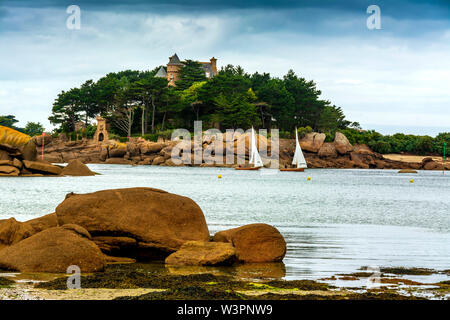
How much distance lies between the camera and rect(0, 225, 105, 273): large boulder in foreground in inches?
466

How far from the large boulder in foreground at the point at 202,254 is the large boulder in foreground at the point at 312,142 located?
3933 inches

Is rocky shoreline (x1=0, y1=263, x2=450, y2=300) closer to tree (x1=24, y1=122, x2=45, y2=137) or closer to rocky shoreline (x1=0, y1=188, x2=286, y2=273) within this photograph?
rocky shoreline (x1=0, y1=188, x2=286, y2=273)

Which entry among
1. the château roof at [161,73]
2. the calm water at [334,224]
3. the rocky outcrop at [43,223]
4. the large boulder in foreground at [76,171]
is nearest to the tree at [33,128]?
the château roof at [161,73]

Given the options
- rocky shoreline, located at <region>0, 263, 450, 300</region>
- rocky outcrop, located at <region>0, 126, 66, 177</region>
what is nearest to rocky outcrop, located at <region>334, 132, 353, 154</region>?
rocky outcrop, located at <region>0, 126, 66, 177</region>

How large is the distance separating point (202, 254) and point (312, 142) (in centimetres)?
10080

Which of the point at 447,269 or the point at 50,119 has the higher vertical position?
the point at 50,119

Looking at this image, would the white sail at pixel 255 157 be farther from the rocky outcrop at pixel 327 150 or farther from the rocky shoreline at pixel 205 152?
the rocky outcrop at pixel 327 150

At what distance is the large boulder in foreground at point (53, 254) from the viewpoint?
38.8 ft

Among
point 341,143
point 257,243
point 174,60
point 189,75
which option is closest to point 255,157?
point 341,143

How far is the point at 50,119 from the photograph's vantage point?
415 ft

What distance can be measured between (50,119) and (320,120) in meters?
61.3

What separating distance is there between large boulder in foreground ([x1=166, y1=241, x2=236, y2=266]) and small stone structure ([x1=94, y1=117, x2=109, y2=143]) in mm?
102127

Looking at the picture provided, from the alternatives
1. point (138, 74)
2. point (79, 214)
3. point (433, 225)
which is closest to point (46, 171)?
point (433, 225)
